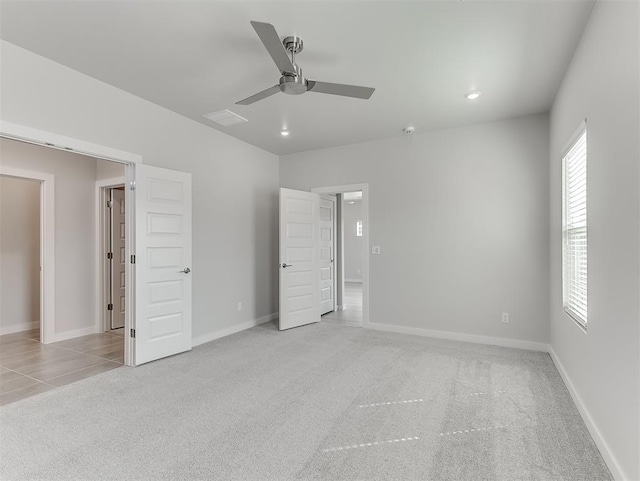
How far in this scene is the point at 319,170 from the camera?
17.9ft

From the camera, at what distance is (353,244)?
11.0 metres

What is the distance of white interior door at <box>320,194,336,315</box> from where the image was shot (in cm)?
584

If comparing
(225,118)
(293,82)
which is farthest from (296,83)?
(225,118)

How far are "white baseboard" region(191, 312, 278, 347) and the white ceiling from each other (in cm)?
277

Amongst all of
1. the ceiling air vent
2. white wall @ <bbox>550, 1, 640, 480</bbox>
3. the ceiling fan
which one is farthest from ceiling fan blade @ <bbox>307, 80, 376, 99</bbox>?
the ceiling air vent

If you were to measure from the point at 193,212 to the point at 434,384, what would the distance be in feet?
10.8

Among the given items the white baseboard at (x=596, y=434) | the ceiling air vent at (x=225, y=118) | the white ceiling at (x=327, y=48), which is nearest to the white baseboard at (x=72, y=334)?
the white ceiling at (x=327, y=48)

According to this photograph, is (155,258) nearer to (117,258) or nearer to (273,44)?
(117,258)

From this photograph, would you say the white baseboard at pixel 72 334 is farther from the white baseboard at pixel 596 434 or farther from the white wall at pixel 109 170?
the white baseboard at pixel 596 434

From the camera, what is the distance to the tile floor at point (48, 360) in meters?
3.04

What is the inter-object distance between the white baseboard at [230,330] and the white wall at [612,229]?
385cm

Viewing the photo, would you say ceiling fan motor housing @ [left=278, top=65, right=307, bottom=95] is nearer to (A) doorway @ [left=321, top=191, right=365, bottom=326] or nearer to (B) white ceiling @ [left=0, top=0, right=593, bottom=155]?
(B) white ceiling @ [left=0, top=0, right=593, bottom=155]

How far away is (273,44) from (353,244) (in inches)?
363

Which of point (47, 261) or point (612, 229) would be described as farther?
point (47, 261)
